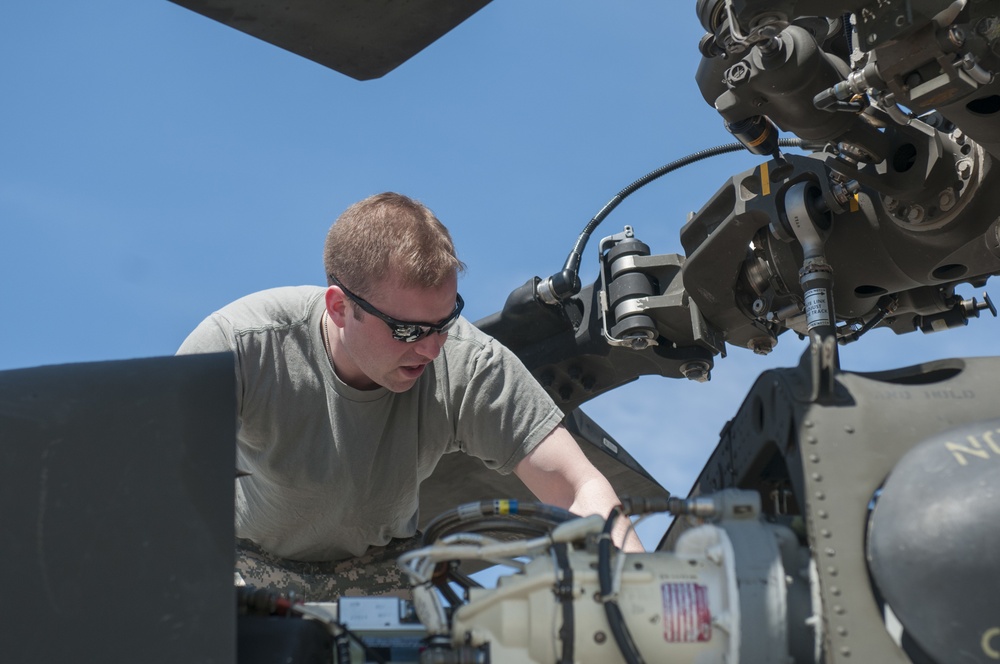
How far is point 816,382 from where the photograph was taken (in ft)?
8.52

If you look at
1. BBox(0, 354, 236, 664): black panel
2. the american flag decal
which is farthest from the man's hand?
BBox(0, 354, 236, 664): black panel

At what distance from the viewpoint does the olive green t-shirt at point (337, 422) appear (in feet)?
15.1

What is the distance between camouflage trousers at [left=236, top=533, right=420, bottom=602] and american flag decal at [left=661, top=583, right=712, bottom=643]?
2.60m

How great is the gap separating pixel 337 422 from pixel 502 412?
26.1 inches

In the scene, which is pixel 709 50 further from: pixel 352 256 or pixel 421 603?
pixel 421 603

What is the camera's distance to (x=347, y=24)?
150 inches

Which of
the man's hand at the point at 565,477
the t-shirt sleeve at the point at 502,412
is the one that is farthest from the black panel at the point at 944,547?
the t-shirt sleeve at the point at 502,412

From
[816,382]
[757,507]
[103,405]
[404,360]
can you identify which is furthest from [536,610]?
[404,360]

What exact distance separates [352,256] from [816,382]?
236 cm

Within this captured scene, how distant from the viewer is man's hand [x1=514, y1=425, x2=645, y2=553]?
4359 millimetres

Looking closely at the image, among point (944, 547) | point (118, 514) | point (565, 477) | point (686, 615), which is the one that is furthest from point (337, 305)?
point (944, 547)

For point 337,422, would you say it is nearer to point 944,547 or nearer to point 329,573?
point 329,573

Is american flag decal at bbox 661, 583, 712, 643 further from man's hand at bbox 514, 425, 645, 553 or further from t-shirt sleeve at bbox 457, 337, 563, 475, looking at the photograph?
t-shirt sleeve at bbox 457, 337, 563, 475

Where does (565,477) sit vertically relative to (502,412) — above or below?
below
